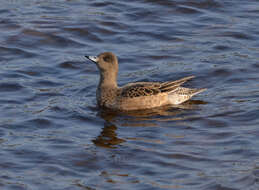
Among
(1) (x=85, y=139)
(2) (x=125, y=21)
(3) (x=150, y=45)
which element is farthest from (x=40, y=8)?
(1) (x=85, y=139)

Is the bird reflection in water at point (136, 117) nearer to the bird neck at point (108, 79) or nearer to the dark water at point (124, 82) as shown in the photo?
the dark water at point (124, 82)

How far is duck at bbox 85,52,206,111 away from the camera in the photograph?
34.8 feet

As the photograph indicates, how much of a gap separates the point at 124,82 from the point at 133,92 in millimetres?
1368

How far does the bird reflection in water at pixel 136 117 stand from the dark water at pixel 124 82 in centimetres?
2

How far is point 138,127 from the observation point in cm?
958

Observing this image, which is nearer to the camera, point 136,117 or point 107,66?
point 136,117

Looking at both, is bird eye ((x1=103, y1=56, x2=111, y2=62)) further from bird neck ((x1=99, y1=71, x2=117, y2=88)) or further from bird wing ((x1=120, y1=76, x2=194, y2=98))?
bird wing ((x1=120, y1=76, x2=194, y2=98))

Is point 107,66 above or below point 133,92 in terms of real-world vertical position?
above

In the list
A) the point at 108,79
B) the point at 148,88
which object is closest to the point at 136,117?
the point at 148,88

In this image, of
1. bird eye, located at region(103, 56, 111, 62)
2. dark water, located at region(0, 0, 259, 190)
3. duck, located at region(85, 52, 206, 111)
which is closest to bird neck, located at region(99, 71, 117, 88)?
→ duck, located at region(85, 52, 206, 111)

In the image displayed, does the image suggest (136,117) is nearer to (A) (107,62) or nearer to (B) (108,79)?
(B) (108,79)

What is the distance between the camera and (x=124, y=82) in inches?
470

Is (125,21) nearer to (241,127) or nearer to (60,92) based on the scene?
(60,92)

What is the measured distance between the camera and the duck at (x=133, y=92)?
10594 mm
